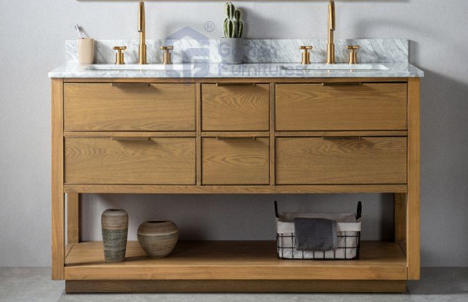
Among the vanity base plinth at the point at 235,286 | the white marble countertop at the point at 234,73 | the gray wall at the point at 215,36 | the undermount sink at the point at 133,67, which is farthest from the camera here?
the gray wall at the point at 215,36

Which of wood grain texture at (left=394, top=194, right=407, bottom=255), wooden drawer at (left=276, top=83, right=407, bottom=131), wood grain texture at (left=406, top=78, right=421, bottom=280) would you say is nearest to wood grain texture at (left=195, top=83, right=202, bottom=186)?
wooden drawer at (left=276, top=83, right=407, bottom=131)

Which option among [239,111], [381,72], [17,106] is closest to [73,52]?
[17,106]

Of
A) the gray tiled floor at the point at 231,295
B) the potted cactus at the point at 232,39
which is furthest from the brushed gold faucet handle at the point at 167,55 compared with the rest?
the gray tiled floor at the point at 231,295

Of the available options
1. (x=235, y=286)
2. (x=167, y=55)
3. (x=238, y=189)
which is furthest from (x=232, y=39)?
(x=235, y=286)

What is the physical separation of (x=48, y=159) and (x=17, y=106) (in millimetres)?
283

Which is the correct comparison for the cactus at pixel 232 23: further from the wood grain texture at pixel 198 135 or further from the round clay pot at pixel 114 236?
the round clay pot at pixel 114 236

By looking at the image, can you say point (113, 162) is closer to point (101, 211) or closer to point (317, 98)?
point (101, 211)

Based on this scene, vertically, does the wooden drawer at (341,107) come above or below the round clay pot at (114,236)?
above

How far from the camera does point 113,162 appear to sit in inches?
129

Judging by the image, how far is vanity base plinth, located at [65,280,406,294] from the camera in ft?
11.0

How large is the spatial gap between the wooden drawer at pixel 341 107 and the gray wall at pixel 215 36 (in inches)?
21.0

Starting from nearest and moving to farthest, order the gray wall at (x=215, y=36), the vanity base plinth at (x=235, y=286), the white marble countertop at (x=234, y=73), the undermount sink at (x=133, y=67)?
the white marble countertop at (x=234, y=73) < the vanity base plinth at (x=235, y=286) < the undermount sink at (x=133, y=67) < the gray wall at (x=215, y=36)

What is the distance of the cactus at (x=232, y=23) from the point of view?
3621 millimetres

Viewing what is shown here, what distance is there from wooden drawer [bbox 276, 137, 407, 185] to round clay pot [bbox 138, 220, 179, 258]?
55 centimetres
